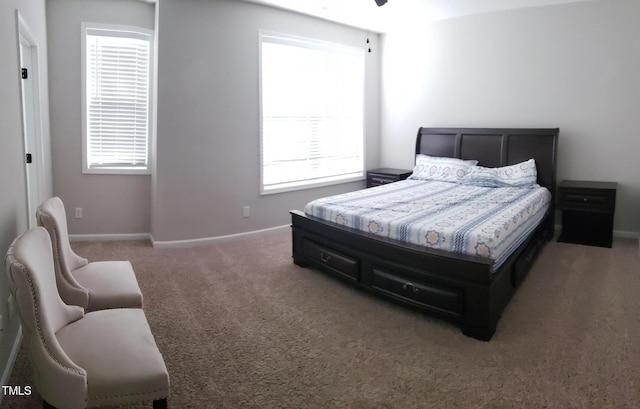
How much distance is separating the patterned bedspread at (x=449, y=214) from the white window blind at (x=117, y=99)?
7.60 ft

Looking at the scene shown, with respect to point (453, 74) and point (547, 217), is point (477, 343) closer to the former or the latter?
point (547, 217)

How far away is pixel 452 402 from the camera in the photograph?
6.97 ft

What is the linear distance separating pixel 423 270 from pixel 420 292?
6.0 inches

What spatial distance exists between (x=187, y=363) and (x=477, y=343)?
5.68 ft

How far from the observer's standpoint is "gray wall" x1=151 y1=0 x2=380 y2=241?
4.47 metres

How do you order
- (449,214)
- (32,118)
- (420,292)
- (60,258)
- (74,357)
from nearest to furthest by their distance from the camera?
1. (74,357)
2. (60,258)
3. (420,292)
4. (449,214)
5. (32,118)

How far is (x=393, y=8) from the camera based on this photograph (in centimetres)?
508

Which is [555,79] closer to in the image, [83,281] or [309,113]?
[309,113]

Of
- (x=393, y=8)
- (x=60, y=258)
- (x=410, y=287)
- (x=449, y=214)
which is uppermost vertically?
(x=393, y=8)

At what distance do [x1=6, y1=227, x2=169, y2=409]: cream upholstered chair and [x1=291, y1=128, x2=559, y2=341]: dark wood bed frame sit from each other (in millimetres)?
1787

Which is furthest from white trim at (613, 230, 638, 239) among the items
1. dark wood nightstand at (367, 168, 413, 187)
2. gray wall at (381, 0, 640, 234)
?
dark wood nightstand at (367, 168, 413, 187)

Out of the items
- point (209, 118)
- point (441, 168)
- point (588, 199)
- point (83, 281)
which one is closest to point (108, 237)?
point (209, 118)

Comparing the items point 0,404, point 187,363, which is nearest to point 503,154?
point 187,363

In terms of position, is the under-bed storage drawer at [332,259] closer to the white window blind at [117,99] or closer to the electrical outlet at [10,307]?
the electrical outlet at [10,307]
